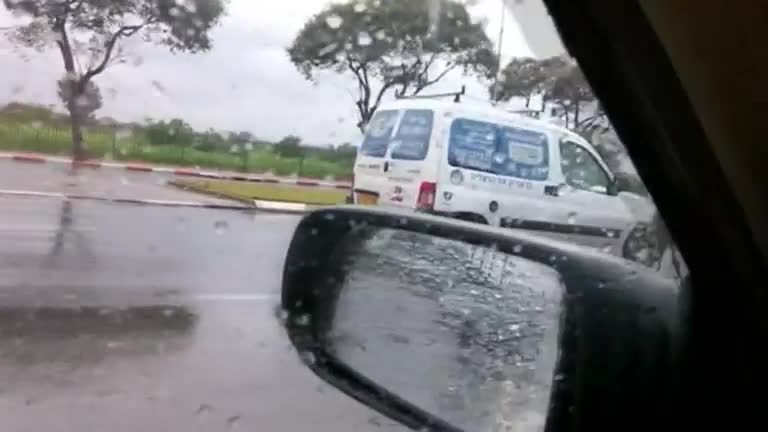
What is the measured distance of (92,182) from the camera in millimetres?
2869

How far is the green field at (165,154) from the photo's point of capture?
262 centimetres

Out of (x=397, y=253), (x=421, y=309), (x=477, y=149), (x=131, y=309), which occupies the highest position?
(x=477, y=149)

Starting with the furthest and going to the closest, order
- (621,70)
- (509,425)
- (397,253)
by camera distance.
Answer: (397,253), (509,425), (621,70)

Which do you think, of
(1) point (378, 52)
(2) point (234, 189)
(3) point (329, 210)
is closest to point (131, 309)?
(2) point (234, 189)

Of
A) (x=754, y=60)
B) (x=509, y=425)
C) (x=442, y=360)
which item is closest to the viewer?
(x=754, y=60)

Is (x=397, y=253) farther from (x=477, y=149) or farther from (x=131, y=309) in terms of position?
(x=131, y=309)

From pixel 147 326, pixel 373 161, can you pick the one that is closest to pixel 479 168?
pixel 373 161

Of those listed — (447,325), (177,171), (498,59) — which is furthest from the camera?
(177,171)

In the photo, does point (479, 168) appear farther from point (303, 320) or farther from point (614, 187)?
point (303, 320)

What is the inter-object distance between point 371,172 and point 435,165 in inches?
10.8

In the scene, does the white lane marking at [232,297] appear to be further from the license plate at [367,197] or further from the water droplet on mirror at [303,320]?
the water droplet on mirror at [303,320]

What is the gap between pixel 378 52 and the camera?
2.67m

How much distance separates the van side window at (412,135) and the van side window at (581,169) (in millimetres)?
443

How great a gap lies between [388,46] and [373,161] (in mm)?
324
